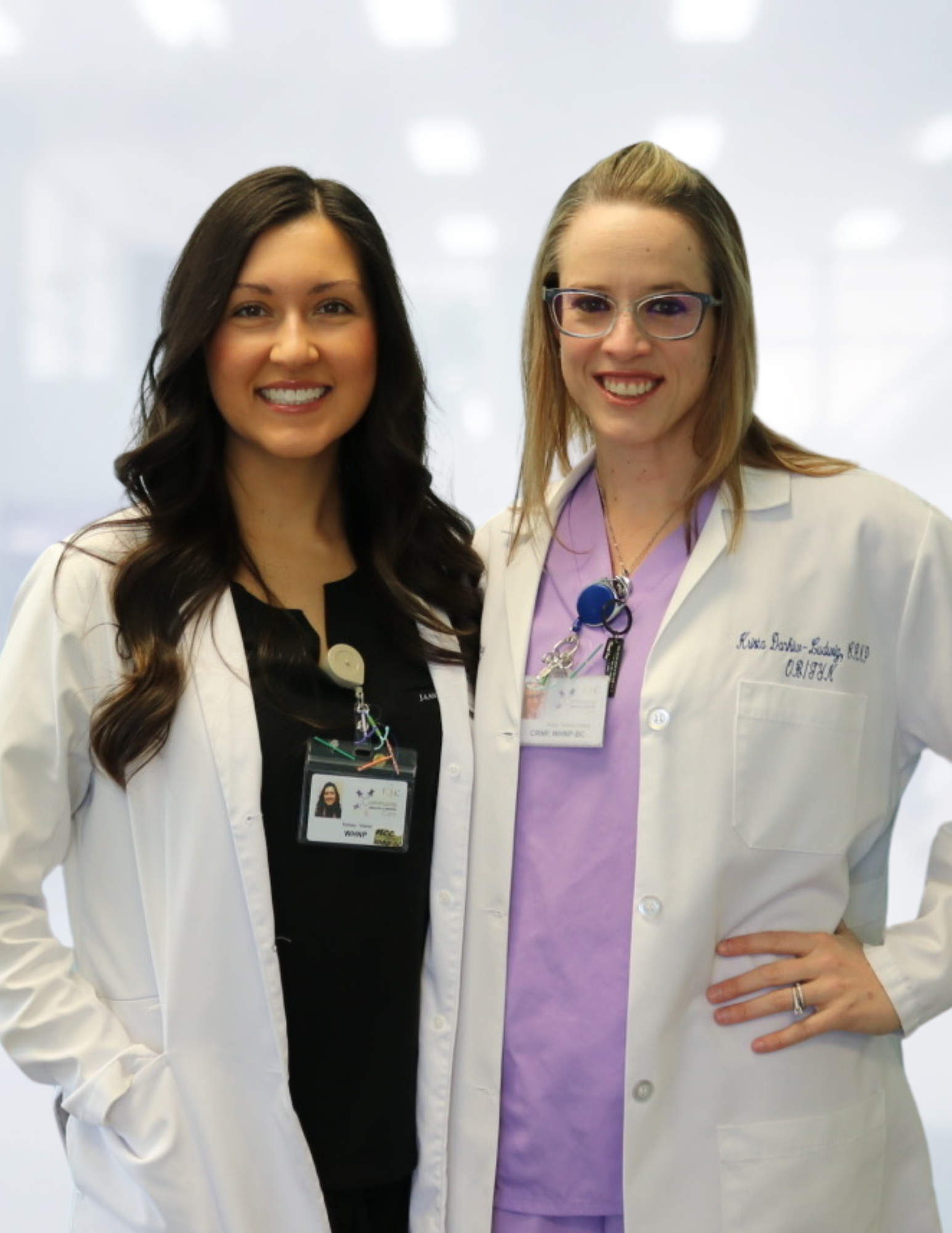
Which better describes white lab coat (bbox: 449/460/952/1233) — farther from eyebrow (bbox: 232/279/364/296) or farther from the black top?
eyebrow (bbox: 232/279/364/296)

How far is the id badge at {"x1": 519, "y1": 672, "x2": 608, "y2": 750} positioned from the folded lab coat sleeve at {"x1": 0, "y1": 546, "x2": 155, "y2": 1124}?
0.51 metres

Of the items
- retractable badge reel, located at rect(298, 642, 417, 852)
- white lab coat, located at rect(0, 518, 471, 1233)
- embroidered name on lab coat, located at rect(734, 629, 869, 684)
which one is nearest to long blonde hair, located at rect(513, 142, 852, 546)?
embroidered name on lab coat, located at rect(734, 629, 869, 684)

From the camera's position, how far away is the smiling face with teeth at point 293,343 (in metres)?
1.75

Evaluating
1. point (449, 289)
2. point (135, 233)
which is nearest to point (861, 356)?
point (449, 289)

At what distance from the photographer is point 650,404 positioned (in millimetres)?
1751

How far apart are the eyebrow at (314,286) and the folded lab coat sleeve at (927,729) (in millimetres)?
802

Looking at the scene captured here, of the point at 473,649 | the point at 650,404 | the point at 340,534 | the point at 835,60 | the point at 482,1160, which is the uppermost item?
the point at 835,60

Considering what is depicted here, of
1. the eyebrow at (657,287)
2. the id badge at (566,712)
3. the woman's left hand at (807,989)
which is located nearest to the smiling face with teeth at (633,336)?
the eyebrow at (657,287)

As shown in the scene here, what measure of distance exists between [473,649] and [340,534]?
262 mm

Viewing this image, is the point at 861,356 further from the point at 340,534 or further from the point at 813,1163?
the point at 813,1163

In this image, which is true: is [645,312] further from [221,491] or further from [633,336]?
[221,491]

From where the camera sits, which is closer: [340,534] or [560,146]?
[340,534]

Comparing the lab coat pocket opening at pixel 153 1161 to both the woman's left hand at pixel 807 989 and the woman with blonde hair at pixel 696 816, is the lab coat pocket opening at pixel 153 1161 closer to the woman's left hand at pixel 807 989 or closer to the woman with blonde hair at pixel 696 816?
the woman with blonde hair at pixel 696 816

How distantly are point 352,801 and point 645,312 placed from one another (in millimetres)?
706
